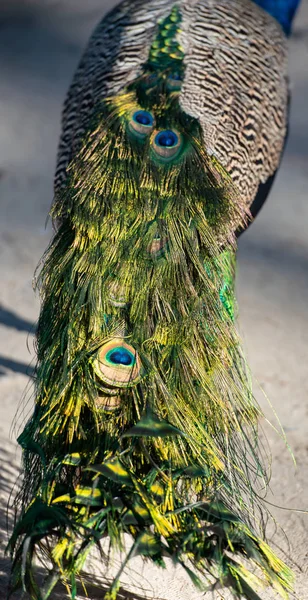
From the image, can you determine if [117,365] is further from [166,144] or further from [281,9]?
[281,9]

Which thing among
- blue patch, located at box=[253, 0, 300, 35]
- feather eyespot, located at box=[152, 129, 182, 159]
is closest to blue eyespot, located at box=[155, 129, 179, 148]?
feather eyespot, located at box=[152, 129, 182, 159]

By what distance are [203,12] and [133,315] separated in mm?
1559

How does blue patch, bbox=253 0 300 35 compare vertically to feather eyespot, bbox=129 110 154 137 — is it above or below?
above

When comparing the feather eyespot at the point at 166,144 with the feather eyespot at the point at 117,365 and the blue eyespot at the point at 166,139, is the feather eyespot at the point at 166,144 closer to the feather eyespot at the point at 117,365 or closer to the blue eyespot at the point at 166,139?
the blue eyespot at the point at 166,139

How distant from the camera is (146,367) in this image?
5.94ft

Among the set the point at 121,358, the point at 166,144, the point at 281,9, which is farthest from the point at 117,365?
the point at 281,9

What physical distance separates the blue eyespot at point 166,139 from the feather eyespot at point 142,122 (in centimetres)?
4

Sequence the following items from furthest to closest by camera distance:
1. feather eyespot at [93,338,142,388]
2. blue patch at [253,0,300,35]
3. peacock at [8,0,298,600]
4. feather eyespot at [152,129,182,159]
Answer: blue patch at [253,0,300,35] < feather eyespot at [152,129,182,159] < feather eyespot at [93,338,142,388] < peacock at [8,0,298,600]

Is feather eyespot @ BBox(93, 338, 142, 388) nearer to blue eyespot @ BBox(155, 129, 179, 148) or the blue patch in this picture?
blue eyespot @ BBox(155, 129, 179, 148)

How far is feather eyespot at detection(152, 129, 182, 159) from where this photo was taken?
7.11ft

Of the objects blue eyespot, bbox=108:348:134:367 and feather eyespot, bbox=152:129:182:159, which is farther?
feather eyespot, bbox=152:129:182:159

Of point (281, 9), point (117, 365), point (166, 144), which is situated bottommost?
point (117, 365)

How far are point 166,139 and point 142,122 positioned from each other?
0.33 feet

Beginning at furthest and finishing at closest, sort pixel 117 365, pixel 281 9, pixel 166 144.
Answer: pixel 281 9, pixel 166 144, pixel 117 365
